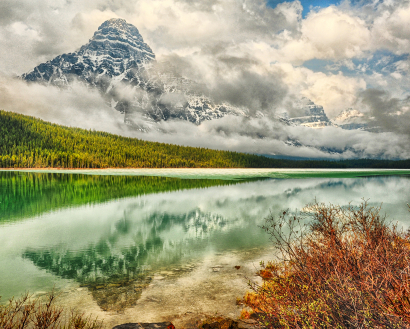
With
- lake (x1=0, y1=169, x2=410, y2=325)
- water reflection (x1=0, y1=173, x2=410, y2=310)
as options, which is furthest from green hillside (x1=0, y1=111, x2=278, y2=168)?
water reflection (x1=0, y1=173, x2=410, y2=310)

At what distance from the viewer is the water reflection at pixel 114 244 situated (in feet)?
37.1

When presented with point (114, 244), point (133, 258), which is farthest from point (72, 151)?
point (133, 258)

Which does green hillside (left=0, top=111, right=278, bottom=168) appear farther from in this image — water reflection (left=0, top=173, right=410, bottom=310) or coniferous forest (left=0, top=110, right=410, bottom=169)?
water reflection (left=0, top=173, right=410, bottom=310)

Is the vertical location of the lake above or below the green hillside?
below

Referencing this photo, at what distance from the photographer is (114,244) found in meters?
17.7

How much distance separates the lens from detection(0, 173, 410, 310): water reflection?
11.3 meters

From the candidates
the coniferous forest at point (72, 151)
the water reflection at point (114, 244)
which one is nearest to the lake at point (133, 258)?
the water reflection at point (114, 244)

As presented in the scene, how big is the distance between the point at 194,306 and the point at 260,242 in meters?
9.69

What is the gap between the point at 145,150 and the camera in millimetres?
183750

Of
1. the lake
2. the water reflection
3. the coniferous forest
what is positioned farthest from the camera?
the coniferous forest

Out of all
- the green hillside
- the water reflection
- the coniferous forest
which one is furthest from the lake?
the green hillside

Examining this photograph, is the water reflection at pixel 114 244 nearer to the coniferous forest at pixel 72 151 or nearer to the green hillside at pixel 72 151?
the coniferous forest at pixel 72 151

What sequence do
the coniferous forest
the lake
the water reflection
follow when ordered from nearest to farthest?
the lake
the water reflection
the coniferous forest

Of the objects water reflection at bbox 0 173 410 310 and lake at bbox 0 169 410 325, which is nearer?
lake at bbox 0 169 410 325
